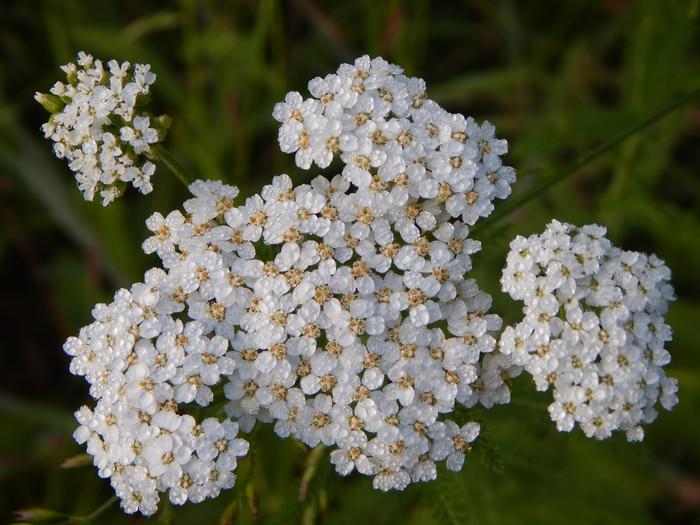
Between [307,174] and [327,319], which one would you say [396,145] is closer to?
[327,319]

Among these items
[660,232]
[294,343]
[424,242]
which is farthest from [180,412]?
[660,232]

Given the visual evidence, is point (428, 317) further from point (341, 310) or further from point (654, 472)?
point (654, 472)

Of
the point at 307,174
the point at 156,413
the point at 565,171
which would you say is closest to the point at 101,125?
the point at 156,413

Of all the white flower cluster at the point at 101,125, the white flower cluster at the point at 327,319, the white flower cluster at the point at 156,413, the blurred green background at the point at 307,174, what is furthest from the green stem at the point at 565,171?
the white flower cluster at the point at 101,125

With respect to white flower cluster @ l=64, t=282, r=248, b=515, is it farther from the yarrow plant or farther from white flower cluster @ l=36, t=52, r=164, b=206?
white flower cluster @ l=36, t=52, r=164, b=206

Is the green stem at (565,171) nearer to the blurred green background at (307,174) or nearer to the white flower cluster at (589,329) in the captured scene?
the white flower cluster at (589,329)
